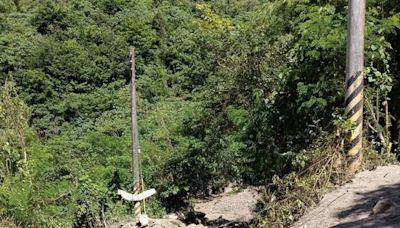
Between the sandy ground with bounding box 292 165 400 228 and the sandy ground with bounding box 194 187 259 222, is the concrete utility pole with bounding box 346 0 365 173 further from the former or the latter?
the sandy ground with bounding box 194 187 259 222

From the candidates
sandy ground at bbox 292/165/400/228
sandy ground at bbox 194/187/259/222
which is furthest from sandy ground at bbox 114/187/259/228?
sandy ground at bbox 292/165/400/228

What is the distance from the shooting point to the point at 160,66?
42.5 metres

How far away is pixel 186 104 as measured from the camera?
2370cm

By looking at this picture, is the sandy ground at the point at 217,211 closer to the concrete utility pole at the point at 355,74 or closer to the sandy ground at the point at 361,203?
the concrete utility pole at the point at 355,74

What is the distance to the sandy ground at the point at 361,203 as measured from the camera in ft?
13.6

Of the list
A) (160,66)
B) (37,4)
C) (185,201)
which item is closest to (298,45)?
(185,201)

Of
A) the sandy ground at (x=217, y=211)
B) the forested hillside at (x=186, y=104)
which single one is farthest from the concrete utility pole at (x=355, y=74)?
the sandy ground at (x=217, y=211)

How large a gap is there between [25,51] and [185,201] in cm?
2901

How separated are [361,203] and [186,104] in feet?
62.8

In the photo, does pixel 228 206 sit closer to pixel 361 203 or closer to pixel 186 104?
pixel 361 203

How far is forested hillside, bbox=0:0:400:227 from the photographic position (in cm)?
605

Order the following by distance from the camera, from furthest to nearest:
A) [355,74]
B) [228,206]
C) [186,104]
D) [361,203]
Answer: [186,104] → [228,206] → [355,74] → [361,203]

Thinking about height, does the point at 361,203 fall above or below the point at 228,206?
above

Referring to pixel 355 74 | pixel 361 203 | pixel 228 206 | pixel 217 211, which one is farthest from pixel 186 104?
pixel 361 203
